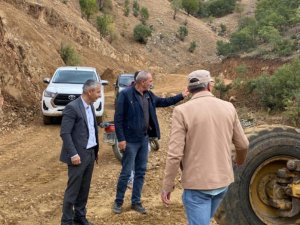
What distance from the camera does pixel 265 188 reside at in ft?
17.1

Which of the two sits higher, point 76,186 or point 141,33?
point 141,33

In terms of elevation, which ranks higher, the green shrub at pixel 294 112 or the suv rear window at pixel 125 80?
the suv rear window at pixel 125 80

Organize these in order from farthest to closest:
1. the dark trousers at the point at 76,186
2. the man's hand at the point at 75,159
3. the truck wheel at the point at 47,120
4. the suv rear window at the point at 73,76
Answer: the suv rear window at the point at 73,76 → the truck wheel at the point at 47,120 → the dark trousers at the point at 76,186 → the man's hand at the point at 75,159

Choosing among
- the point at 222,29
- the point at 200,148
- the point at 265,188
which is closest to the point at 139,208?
the point at 265,188

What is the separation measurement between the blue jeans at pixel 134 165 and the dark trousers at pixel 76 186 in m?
0.67

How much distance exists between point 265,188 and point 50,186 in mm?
4471

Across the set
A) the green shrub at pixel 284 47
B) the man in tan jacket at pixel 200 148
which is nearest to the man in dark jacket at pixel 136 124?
the man in tan jacket at pixel 200 148

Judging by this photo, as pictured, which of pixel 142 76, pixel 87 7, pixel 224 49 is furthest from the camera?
pixel 224 49

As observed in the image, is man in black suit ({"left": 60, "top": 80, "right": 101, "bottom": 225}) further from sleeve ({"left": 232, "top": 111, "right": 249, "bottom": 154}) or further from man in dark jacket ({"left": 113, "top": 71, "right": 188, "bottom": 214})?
sleeve ({"left": 232, "top": 111, "right": 249, "bottom": 154})

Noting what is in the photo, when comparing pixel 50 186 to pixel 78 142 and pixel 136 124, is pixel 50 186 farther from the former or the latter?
pixel 78 142

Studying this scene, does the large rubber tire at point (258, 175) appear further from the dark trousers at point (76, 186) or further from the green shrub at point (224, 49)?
the green shrub at point (224, 49)

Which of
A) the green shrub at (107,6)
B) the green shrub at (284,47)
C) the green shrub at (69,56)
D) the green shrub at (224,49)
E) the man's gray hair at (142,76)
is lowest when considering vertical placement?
the man's gray hair at (142,76)

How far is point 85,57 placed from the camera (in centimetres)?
3331

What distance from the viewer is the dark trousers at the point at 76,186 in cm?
600
